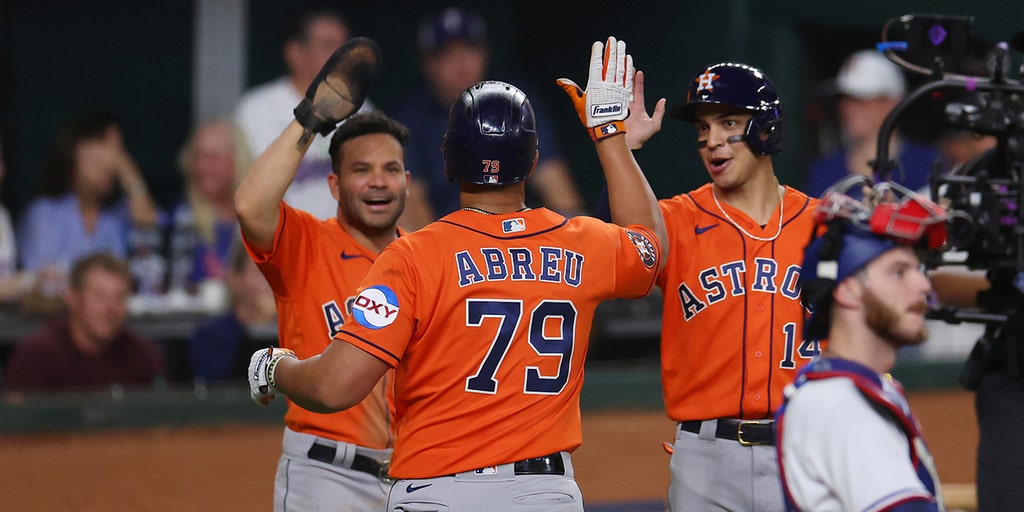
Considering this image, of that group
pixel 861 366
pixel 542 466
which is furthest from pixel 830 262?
pixel 542 466

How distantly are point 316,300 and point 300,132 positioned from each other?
53 cm

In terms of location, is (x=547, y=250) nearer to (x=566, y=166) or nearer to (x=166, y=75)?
(x=566, y=166)

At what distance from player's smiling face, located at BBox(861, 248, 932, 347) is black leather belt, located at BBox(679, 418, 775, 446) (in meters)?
1.25

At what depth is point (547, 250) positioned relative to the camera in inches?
119

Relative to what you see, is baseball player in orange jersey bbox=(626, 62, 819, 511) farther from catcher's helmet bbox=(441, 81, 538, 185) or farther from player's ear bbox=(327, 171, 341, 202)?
player's ear bbox=(327, 171, 341, 202)

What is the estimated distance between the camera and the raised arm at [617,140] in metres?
3.43

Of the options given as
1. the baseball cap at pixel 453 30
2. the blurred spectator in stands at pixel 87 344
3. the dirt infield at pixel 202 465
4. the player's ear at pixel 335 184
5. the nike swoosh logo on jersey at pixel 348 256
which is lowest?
the dirt infield at pixel 202 465

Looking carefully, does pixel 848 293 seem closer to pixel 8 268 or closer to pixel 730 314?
pixel 730 314

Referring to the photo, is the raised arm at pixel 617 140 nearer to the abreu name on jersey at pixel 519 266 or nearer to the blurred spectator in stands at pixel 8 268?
the abreu name on jersey at pixel 519 266

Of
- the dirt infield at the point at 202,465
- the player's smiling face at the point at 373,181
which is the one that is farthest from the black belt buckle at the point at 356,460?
the dirt infield at the point at 202,465

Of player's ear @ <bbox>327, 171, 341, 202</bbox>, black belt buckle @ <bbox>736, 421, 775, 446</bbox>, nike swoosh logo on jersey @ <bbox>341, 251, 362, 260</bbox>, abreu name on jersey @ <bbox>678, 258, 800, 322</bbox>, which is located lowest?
black belt buckle @ <bbox>736, 421, 775, 446</bbox>

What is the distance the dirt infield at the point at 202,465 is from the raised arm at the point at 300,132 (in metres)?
2.81

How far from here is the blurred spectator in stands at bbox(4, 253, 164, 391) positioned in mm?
6660

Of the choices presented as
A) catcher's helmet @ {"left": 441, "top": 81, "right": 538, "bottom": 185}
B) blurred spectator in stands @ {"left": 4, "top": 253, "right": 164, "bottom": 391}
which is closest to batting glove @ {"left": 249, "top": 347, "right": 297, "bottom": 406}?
catcher's helmet @ {"left": 441, "top": 81, "right": 538, "bottom": 185}
